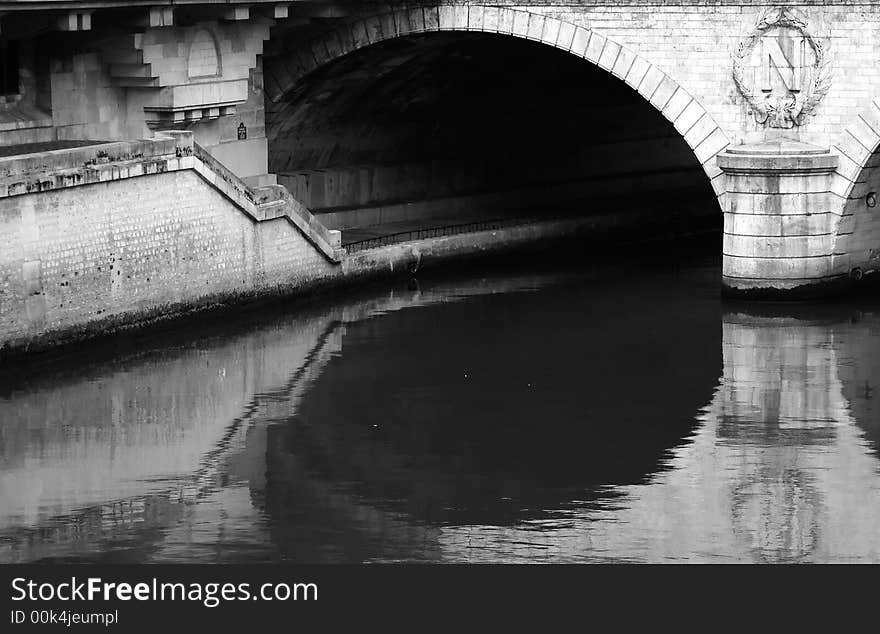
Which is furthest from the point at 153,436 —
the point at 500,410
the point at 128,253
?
the point at 128,253

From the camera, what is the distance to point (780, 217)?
32.8m

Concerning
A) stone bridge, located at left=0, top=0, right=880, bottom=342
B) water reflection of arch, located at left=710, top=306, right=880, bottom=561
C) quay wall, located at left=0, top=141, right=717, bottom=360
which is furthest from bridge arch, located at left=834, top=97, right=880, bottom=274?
quay wall, located at left=0, top=141, right=717, bottom=360

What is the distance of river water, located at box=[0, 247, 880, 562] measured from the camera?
21453mm

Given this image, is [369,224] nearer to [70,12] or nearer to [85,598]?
[70,12]

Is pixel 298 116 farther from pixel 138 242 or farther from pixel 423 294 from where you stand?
pixel 138 242

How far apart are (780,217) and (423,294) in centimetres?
628

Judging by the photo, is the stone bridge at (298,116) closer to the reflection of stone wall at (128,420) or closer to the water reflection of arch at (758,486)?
the reflection of stone wall at (128,420)

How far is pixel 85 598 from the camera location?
58.1 ft

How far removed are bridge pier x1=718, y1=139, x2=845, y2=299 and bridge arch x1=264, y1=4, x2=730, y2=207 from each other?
0.48 metres

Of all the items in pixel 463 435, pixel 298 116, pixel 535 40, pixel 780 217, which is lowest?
pixel 463 435

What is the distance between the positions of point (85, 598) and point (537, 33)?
1849cm

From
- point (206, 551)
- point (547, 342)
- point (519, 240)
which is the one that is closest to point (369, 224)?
point (519, 240)

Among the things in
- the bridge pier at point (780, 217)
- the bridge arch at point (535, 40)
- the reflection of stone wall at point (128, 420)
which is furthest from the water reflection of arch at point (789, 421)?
the reflection of stone wall at point (128, 420)

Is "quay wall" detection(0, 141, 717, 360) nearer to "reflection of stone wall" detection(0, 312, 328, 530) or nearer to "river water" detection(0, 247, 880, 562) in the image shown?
"river water" detection(0, 247, 880, 562)
